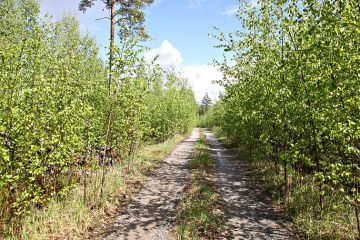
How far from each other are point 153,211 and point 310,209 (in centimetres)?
459

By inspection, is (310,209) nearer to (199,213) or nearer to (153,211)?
(199,213)

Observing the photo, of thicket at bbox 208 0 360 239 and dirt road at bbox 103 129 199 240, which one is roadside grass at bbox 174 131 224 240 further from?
thicket at bbox 208 0 360 239

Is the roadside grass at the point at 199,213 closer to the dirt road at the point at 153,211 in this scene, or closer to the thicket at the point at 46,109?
the dirt road at the point at 153,211

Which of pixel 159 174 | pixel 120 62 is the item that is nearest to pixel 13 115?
pixel 120 62

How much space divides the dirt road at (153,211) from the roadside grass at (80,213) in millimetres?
384

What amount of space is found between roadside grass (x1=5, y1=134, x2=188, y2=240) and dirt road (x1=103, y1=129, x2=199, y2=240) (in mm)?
384

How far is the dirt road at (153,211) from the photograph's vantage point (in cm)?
754

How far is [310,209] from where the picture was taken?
843 centimetres

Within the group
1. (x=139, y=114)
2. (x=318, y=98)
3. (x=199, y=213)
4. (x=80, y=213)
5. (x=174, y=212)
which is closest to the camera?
(x=318, y=98)

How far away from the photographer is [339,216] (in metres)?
7.66

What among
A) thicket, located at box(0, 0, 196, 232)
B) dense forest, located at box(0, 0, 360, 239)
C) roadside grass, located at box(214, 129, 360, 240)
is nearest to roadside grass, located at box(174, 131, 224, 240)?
dense forest, located at box(0, 0, 360, 239)

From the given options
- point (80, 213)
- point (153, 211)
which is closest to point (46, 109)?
point (80, 213)

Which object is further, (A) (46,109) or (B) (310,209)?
(B) (310,209)

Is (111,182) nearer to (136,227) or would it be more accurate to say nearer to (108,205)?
(108,205)
